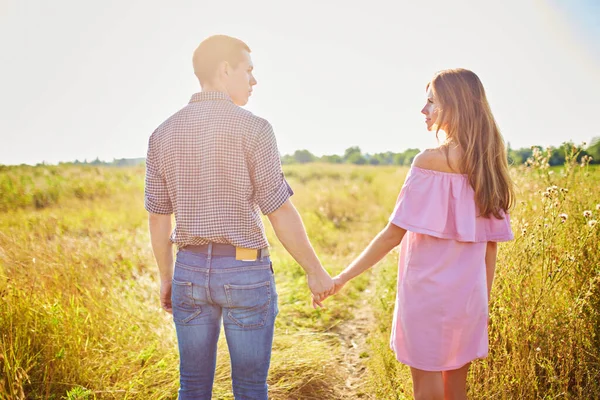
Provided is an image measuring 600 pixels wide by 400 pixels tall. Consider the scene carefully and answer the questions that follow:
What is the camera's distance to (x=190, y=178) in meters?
1.78

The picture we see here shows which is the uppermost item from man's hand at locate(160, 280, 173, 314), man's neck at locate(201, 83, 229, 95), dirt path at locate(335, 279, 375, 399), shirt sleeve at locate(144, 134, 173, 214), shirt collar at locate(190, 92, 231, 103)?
man's neck at locate(201, 83, 229, 95)

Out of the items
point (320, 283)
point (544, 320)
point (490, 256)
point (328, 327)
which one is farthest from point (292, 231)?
point (328, 327)

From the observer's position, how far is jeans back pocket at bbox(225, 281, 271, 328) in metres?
1.71

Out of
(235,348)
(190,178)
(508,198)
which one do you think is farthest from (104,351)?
(508,198)

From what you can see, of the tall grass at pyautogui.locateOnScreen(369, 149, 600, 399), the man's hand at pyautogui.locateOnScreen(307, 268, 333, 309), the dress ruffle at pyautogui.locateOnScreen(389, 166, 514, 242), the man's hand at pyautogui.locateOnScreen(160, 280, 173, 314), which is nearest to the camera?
the dress ruffle at pyautogui.locateOnScreen(389, 166, 514, 242)

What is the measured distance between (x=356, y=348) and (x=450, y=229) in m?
2.46

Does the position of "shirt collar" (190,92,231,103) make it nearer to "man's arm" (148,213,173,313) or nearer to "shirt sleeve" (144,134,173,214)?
"shirt sleeve" (144,134,173,214)

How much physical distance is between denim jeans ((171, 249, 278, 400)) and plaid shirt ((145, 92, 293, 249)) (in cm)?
11

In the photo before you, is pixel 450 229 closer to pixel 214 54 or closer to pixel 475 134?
pixel 475 134

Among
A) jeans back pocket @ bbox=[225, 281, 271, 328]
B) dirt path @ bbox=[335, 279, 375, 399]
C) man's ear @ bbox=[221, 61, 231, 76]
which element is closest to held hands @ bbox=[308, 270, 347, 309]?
jeans back pocket @ bbox=[225, 281, 271, 328]

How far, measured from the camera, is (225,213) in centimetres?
173

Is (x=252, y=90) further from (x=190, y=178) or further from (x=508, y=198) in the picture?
(x=508, y=198)

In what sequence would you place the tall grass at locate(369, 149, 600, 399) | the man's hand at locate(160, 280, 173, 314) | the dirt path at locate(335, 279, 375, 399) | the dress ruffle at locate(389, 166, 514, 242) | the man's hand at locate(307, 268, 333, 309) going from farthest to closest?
the dirt path at locate(335, 279, 375, 399) → the tall grass at locate(369, 149, 600, 399) → the man's hand at locate(160, 280, 173, 314) → the man's hand at locate(307, 268, 333, 309) → the dress ruffle at locate(389, 166, 514, 242)

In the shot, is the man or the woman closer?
the man
